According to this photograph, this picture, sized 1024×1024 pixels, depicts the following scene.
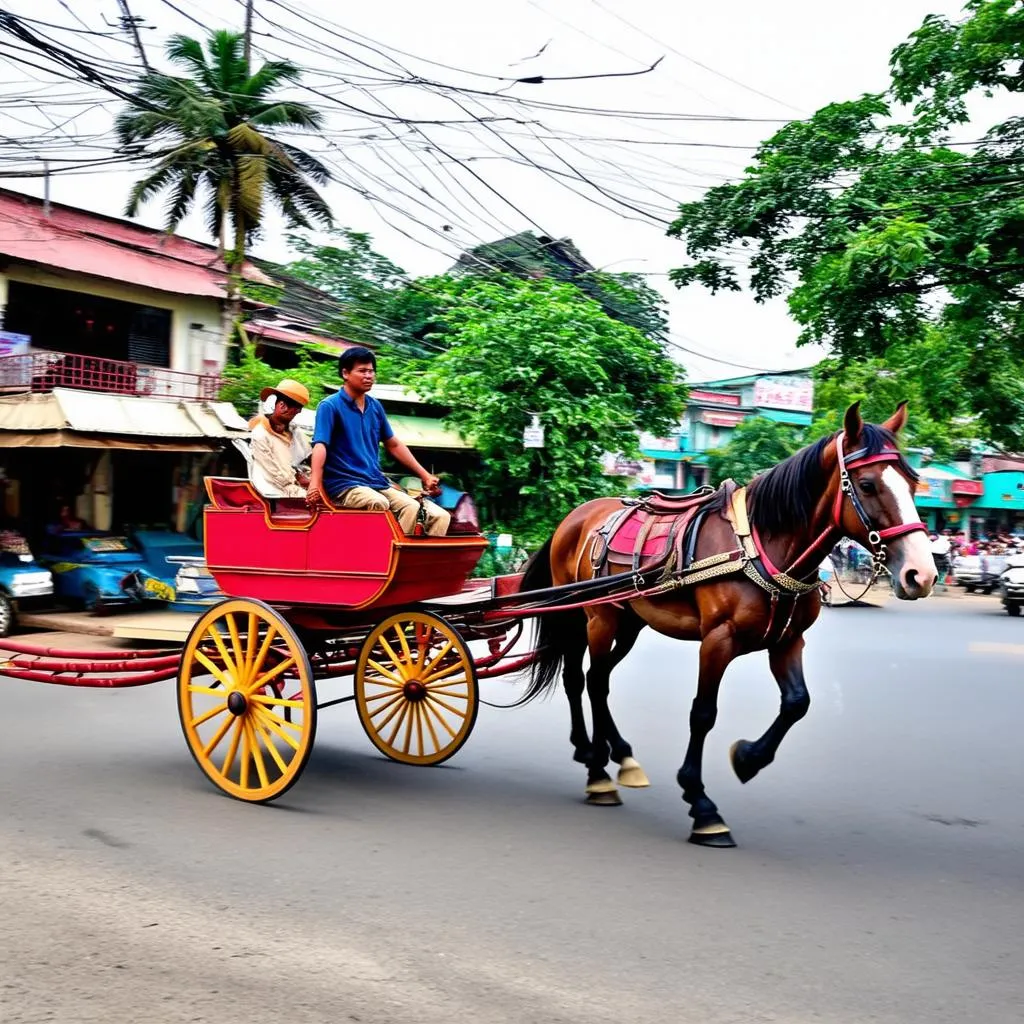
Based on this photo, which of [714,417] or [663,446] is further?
[714,417]

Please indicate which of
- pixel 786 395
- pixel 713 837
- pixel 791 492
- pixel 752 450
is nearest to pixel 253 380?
pixel 791 492

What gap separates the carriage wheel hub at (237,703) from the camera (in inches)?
211

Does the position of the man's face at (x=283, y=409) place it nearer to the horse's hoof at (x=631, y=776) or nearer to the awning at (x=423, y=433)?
the horse's hoof at (x=631, y=776)

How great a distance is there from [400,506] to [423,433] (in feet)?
51.1

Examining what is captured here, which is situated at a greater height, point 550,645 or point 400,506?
point 400,506

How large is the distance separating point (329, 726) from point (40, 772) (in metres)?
2.01

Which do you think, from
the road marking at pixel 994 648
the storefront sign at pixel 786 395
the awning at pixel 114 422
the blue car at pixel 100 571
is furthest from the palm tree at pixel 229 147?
the storefront sign at pixel 786 395

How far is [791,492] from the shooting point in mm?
4887

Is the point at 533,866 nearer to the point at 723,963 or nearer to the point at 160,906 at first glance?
the point at 723,963

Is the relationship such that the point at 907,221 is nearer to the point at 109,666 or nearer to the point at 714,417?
the point at 109,666

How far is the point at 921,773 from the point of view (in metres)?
6.57

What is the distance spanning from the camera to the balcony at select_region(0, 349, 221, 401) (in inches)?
613

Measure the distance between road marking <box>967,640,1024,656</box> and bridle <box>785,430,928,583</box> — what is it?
1006 cm

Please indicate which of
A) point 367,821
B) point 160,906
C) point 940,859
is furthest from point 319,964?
point 940,859
